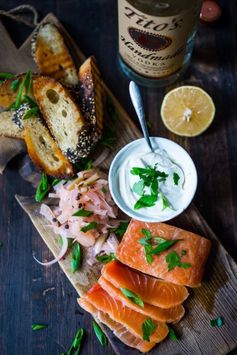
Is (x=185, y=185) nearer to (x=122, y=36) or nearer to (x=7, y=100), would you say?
(x=122, y=36)

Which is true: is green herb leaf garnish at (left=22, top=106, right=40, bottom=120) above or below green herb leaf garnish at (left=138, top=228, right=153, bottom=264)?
above

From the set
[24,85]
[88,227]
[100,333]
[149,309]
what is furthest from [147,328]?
[24,85]

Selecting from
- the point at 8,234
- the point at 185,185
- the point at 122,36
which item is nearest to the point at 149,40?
the point at 122,36

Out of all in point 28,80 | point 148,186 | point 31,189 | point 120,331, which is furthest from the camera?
point 31,189

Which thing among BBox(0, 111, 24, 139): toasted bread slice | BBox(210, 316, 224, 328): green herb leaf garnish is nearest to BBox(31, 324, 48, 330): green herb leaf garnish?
BBox(210, 316, 224, 328): green herb leaf garnish

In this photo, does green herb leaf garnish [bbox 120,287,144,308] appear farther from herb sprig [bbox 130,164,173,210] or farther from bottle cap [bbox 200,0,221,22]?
bottle cap [bbox 200,0,221,22]

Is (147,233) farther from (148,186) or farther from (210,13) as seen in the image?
(210,13)
